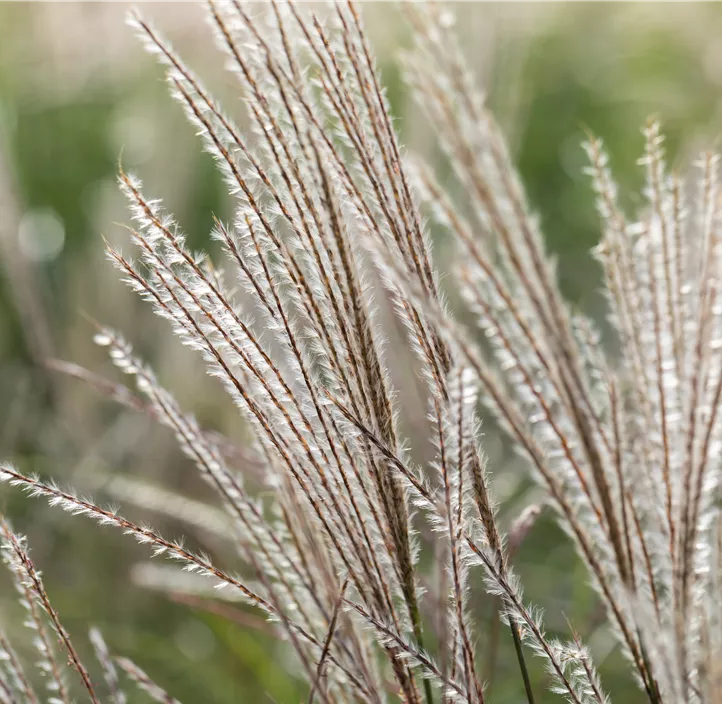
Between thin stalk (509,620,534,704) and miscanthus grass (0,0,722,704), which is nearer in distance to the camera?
miscanthus grass (0,0,722,704)

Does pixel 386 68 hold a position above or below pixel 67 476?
above

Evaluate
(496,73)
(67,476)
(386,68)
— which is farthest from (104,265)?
(386,68)

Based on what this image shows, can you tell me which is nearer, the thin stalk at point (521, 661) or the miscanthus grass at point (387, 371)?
the miscanthus grass at point (387, 371)

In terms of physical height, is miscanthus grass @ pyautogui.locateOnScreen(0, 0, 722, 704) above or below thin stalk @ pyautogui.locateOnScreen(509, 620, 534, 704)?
above

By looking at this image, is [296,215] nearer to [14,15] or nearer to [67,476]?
[67,476]

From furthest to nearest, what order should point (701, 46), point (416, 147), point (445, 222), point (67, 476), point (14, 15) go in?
point (14, 15) < point (701, 46) < point (67, 476) < point (416, 147) < point (445, 222)

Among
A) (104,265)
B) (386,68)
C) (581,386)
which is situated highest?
(386,68)

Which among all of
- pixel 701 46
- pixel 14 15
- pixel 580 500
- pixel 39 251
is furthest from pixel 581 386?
pixel 14 15

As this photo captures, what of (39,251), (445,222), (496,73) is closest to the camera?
(445,222)

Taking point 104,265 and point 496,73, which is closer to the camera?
point 104,265

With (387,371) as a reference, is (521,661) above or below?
below

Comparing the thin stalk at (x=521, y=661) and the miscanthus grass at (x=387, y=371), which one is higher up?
the miscanthus grass at (x=387, y=371)
